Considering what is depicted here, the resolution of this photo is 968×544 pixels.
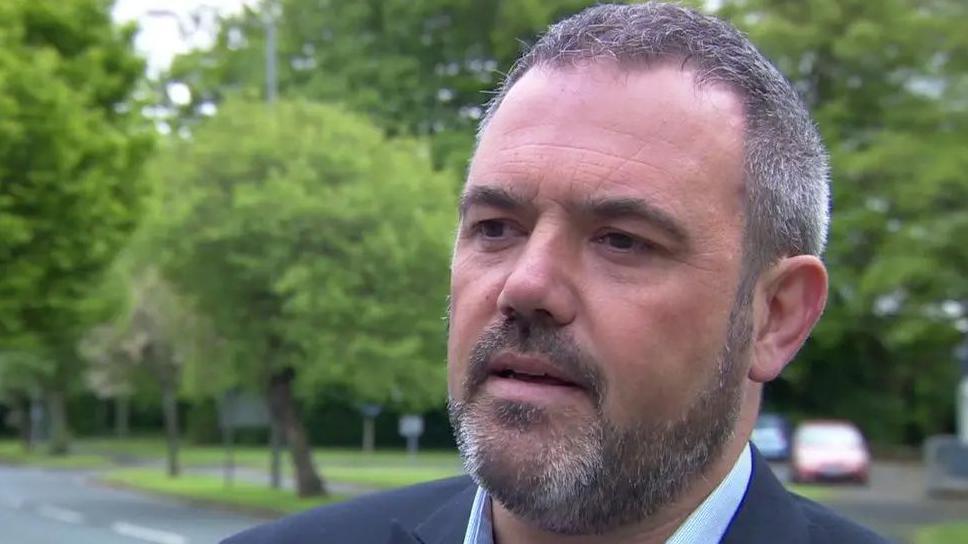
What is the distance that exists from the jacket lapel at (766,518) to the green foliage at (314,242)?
18.9 m

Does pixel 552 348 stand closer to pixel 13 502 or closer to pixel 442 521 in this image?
pixel 442 521

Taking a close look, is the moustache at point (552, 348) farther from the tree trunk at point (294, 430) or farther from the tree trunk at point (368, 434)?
the tree trunk at point (368, 434)

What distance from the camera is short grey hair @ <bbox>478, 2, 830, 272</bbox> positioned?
1909 mm

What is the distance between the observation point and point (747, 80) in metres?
1.95

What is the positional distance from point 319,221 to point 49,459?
2889 centimetres

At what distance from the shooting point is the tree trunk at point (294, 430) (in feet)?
78.9

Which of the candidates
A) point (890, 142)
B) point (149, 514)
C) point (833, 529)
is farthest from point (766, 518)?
point (149, 514)

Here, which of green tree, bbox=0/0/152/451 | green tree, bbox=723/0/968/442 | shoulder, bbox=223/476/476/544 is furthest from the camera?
green tree, bbox=723/0/968/442

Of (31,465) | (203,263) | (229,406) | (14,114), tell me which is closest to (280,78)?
(229,406)

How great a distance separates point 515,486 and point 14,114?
42.5ft

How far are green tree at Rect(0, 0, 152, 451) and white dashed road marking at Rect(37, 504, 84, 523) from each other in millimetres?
6073

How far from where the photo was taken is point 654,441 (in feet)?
5.99

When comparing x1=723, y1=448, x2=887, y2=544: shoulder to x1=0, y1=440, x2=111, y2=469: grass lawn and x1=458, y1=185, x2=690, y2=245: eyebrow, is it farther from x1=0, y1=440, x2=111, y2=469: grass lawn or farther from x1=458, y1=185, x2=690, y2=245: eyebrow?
x1=0, y1=440, x2=111, y2=469: grass lawn

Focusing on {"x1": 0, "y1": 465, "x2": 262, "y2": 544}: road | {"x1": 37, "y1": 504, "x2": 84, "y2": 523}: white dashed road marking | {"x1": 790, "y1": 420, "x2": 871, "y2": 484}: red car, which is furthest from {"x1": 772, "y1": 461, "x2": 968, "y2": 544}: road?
{"x1": 37, "y1": 504, "x2": 84, "y2": 523}: white dashed road marking
